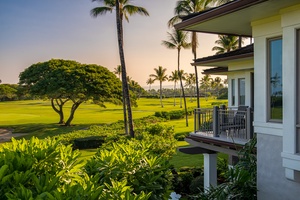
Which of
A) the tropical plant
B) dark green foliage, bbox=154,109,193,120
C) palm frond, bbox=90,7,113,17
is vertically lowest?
dark green foliage, bbox=154,109,193,120

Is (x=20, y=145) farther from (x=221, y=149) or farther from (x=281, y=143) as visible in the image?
(x=221, y=149)

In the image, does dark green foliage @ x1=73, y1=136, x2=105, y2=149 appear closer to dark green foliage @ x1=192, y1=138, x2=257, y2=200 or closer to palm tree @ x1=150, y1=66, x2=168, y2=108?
dark green foliage @ x1=192, y1=138, x2=257, y2=200

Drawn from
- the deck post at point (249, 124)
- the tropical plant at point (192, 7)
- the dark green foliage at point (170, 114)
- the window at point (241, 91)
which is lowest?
the dark green foliage at point (170, 114)

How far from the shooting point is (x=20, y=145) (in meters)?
4.66

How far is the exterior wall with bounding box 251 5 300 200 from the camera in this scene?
16.6ft

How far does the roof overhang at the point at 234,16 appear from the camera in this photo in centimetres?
505

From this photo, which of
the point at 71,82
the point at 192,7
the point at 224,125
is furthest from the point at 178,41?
the point at 224,125

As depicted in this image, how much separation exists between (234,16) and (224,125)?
4.18 metres

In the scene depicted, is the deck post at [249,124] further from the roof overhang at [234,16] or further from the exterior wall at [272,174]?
the roof overhang at [234,16]

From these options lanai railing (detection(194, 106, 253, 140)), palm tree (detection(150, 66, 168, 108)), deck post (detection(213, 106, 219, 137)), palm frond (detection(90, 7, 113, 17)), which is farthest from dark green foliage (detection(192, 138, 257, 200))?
palm tree (detection(150, 66, 168, 108))

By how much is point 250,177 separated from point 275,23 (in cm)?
340

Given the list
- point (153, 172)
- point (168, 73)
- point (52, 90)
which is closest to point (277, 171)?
point (153, 172)

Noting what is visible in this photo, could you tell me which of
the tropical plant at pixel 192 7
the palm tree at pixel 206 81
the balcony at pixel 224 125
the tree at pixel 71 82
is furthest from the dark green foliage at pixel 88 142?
the palm tree at pixel 206 81

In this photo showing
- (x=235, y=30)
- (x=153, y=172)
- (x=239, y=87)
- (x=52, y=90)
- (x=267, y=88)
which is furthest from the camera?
(x=52, y=90)
